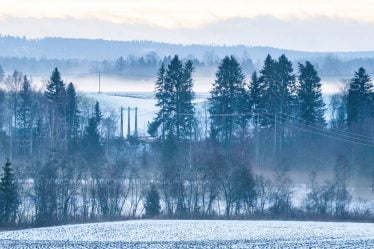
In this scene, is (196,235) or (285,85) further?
(285,85)

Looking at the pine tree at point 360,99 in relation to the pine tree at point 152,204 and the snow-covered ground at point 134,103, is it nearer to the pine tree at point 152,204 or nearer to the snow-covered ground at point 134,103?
the pine tree at point 152,204

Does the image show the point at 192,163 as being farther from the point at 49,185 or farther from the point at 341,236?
the point at 341,236

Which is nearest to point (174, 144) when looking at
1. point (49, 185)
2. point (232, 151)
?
point (232, 151)

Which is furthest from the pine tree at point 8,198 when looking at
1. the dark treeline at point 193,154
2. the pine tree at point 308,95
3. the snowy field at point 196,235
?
the pine tree at point 308,95

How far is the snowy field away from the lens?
43.7 metres

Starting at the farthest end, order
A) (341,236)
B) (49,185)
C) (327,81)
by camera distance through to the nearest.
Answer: (327,81) < (49,185) < (341,236)

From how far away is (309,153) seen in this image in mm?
74500

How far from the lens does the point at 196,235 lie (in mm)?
47062

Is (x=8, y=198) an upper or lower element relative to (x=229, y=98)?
lower

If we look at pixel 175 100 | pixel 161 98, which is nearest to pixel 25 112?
pixel 161 98

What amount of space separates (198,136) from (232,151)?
13.3 metres

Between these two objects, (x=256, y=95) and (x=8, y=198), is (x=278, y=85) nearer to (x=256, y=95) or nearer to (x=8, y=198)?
A: (x=256, y=95)

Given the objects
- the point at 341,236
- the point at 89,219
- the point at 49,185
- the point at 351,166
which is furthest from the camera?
the point at 351,166

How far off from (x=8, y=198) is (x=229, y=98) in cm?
3039
